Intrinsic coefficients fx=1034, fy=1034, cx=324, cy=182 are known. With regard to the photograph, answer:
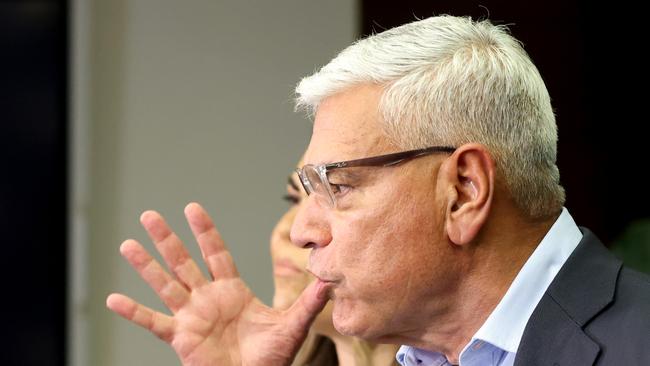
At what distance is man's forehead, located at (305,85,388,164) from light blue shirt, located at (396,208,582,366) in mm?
317

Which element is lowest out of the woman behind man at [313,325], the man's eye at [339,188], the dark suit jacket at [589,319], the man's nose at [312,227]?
the woman behind man at [313,325]

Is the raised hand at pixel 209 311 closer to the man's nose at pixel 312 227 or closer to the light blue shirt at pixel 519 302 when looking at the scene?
the man's nose at pixel 312 227

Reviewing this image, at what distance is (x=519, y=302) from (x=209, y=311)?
0.72 m

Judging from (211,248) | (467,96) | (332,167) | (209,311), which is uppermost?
(467,96)

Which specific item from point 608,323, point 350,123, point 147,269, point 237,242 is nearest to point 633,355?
point 608,323

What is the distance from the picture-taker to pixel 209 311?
2.14 metres

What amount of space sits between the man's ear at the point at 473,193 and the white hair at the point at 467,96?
2 cm

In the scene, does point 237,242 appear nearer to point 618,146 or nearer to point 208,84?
point 208,84

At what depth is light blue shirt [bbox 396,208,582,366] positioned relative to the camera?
1.69 meters

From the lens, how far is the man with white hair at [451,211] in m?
1.68

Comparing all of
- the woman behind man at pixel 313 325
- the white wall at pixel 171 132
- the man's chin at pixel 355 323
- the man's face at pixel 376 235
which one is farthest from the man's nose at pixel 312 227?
the white wall at pixel 171 132

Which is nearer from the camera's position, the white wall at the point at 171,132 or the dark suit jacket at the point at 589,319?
the dark suit jacket at the point at 589,319

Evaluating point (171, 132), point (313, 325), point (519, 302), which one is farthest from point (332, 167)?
point (171, 132)

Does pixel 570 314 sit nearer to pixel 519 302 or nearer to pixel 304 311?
pixel 519 302
